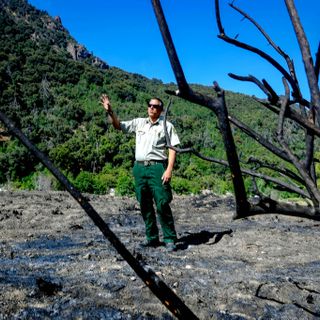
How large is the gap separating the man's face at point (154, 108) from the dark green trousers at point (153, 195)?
528mm

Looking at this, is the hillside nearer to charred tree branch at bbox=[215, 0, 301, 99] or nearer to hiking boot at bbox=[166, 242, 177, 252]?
hiking boot at bbox=[166, 242, 177, 252]

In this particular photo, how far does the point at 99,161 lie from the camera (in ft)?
136

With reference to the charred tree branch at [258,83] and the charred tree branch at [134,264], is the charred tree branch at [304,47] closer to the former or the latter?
the charred tree branch at [258,83]

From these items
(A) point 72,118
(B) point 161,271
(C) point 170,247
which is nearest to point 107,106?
(B) point 161,271

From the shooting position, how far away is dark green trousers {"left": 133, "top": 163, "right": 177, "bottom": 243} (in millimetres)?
4457

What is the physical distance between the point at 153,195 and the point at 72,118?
48771mm

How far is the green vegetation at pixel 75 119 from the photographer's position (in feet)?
117

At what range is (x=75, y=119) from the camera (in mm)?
52250

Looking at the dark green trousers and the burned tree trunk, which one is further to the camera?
the dark green trousers

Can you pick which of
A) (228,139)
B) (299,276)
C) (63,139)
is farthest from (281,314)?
(63,139)

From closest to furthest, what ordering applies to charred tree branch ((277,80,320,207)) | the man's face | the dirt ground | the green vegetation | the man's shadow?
charred tree branch ((277,80,320,207)), the dirt ground, the man's face, the man's shadow, the green vegetation

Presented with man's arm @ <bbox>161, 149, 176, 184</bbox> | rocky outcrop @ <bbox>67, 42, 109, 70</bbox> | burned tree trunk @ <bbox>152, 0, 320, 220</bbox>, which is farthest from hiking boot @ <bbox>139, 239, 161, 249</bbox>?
rocky outcrop @ <bbox>67, 42, 109, 70</bbox>

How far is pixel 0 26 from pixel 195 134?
3805 cm

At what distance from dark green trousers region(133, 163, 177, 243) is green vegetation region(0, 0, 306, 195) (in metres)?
13.8
